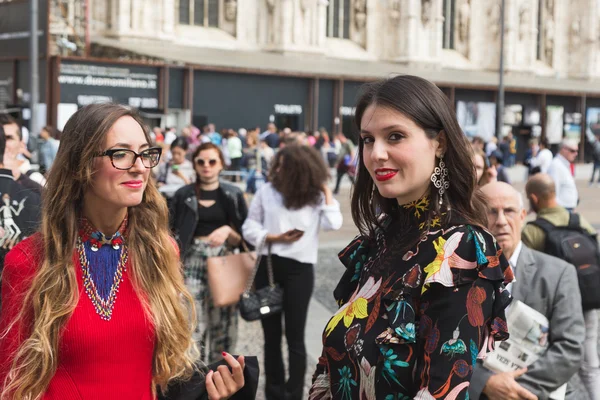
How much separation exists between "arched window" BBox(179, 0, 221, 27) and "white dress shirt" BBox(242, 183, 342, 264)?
31.1 m

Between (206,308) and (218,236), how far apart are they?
0.50m

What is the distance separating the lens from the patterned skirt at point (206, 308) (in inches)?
253

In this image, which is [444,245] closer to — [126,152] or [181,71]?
[126,152]

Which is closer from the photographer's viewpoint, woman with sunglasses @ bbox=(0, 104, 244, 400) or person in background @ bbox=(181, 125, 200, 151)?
woman with sunglasses @ bbox=(0, 104, 244, 400)

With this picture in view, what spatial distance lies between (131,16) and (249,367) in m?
31.6

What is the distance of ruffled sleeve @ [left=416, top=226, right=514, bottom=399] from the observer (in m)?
2.18

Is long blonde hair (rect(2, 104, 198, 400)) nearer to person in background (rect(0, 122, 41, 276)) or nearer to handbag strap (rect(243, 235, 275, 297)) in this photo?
person in background (rect(0, 122, 41, 276))

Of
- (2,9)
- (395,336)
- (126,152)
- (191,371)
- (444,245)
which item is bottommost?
(191,371)

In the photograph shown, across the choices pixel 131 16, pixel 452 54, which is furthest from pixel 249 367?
pixel 452 54

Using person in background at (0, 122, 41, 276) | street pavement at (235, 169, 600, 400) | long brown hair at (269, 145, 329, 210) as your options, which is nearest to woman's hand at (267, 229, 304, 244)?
long brown hair at (269, 145, 329, 210)

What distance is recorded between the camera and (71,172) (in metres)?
2.80

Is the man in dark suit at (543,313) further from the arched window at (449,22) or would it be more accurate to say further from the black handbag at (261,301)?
the arched window at (449,22)

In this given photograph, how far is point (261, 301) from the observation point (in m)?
5.98

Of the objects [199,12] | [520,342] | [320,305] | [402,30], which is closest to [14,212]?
[520,342]
